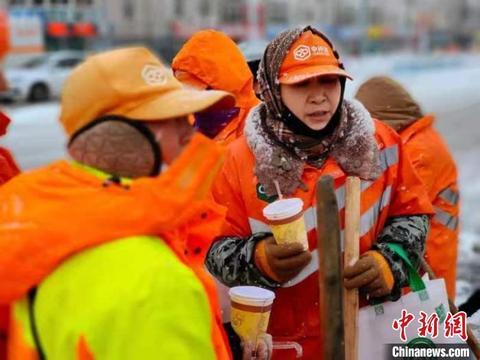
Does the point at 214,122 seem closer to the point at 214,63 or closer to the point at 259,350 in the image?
the point at 214,63

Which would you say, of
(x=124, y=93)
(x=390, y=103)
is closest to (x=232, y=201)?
(x=124, y=93)

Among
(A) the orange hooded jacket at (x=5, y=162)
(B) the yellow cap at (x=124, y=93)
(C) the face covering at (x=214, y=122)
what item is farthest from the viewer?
(C) the face covering at (x=214, y=122)

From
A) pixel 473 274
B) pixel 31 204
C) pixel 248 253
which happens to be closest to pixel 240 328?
pixel 248 253

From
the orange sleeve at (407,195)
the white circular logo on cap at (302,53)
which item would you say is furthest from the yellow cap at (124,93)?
the orange sleeve at (407,195)

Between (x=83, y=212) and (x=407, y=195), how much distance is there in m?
1.43

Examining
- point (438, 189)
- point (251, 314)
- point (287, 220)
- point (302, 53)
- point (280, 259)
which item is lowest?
point (438, 189)

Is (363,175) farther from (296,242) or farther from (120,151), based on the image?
(120,151)

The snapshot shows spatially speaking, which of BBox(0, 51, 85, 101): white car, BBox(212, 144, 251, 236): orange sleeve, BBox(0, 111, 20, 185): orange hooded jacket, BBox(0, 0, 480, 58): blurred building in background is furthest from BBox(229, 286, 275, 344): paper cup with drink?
BBox(0, 0, 480, 58): blurred building in background

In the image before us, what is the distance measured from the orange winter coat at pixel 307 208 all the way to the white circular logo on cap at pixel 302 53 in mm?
368

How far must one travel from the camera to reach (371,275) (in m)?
2.54

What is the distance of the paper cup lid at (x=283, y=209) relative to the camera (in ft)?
7.99

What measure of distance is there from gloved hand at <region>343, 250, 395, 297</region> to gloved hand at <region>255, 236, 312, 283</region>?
161 millimetres

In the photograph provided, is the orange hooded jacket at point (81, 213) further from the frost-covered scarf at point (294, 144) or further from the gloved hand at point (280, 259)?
the frost-covered scarf at point (294, 144)

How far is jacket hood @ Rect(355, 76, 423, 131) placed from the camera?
14.0 ft
